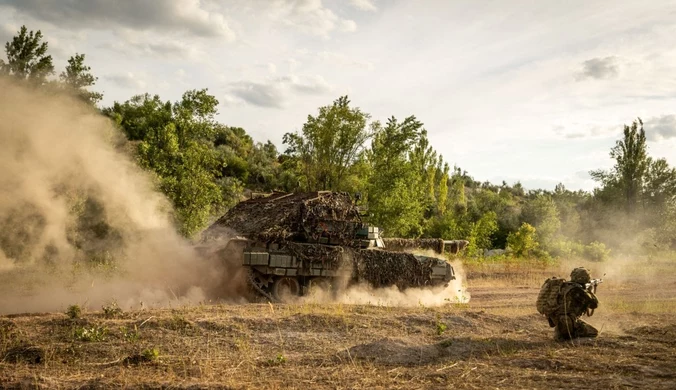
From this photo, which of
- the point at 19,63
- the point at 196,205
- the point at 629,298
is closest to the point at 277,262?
the point at 196,205

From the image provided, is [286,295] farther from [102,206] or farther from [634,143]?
[634,143]

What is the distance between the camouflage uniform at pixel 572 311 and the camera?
1108 cm

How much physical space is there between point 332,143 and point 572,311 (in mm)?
23550

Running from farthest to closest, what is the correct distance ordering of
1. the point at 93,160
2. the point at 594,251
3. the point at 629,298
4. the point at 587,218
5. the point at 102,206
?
1. the point at 587,218
2. the point at 594,251
3. the point at 629,298
4. the point at 102,206
5. the point at 93,160

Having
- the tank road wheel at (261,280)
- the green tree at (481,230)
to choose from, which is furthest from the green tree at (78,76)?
the green tree at (481,230)

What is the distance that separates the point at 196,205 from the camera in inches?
944

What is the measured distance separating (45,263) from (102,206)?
1949 millimetres

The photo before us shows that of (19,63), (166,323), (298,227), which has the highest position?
(19,63)

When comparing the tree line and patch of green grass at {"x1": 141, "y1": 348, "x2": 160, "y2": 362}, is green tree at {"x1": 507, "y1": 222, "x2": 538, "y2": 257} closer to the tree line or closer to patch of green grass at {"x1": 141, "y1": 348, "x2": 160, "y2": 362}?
the tree line

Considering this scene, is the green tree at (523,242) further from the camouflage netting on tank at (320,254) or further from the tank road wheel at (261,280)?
the tank road wheel at (261,280)

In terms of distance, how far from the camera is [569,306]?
11.1 meters

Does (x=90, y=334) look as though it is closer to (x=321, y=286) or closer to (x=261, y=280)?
(x=261, y=280)

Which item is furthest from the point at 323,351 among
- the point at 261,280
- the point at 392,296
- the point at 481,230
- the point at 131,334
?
the point at 481,230

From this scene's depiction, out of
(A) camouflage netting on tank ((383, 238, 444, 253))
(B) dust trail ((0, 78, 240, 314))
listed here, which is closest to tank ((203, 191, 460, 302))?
(B) dust trail ((0, 78, 240, 314))
